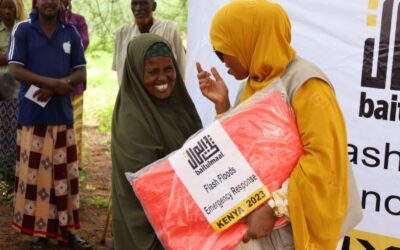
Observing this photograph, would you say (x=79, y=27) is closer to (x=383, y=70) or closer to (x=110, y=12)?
(x=110, y=12)

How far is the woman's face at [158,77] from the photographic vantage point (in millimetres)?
2498

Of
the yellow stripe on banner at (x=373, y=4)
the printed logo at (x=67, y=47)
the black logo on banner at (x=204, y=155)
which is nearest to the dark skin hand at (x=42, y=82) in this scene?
the printed logo at (x=67, y=47)

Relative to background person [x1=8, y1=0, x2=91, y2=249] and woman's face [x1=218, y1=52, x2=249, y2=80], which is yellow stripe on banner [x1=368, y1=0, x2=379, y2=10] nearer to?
woman's face [x1=218, y1=52, x2=249, y2=80]

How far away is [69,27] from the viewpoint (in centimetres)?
425

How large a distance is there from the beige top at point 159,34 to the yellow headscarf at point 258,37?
10.3 feet

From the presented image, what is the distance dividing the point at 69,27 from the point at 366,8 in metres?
2.13

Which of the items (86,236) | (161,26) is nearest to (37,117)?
(86,236)

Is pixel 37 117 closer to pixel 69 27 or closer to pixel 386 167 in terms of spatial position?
pixel 69 27

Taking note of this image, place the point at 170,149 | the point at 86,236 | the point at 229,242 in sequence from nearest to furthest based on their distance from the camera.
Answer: the point at 229,242 < the point at 170,149 < the point at 86,236

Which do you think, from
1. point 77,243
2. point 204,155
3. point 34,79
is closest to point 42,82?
point 34,79

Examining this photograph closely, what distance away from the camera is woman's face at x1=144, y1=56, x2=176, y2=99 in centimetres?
250

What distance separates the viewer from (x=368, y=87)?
10.1 ft

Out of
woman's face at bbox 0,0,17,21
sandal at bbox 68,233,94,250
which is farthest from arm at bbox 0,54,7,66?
sandal at bbox 68,233,94,250

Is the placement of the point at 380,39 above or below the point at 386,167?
above
